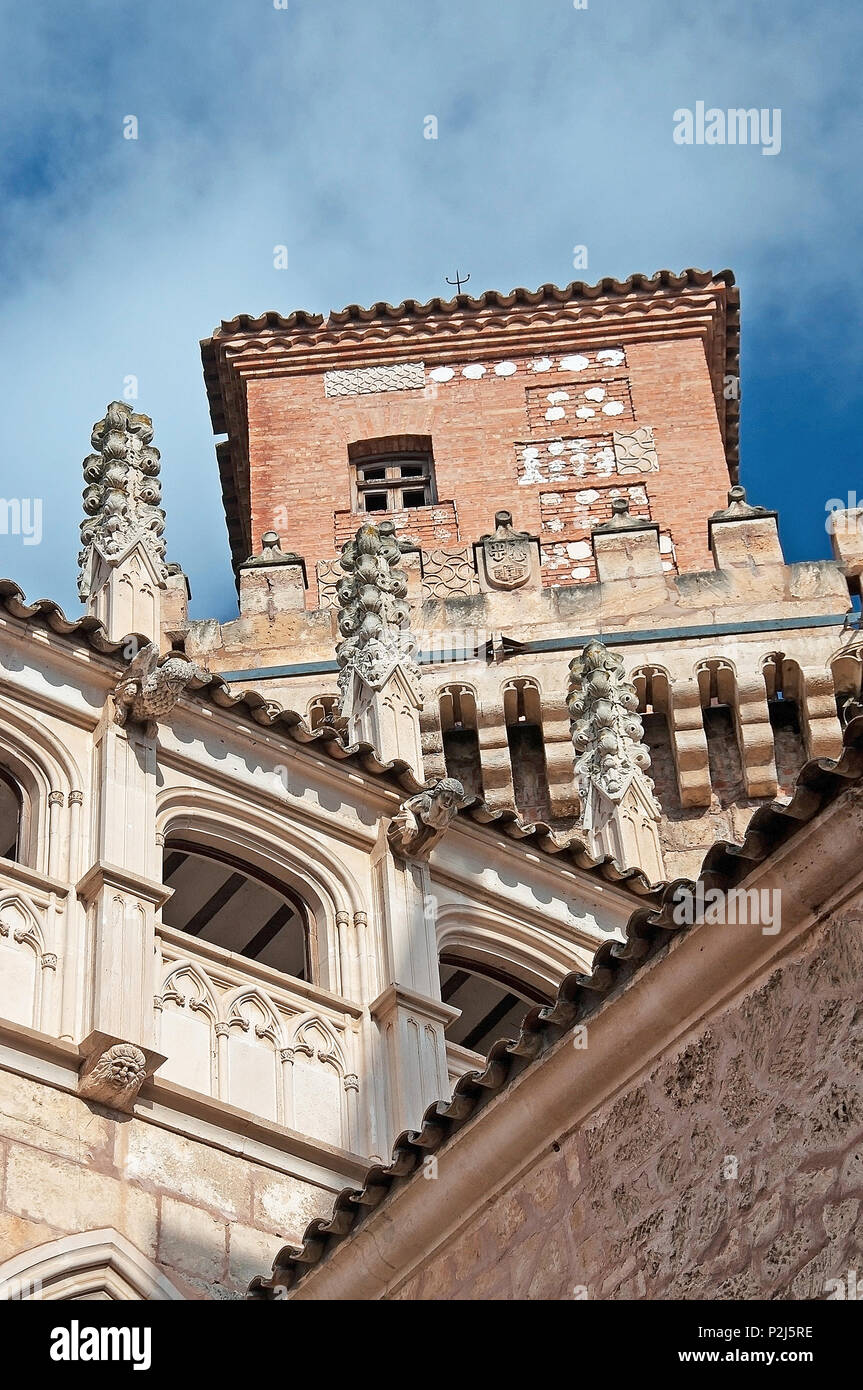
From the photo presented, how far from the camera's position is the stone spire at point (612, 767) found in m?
17.2

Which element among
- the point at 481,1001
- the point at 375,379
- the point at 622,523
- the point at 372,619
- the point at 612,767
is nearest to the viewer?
the point at 481,1001

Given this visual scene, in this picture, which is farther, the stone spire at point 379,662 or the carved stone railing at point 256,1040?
the stone spire at point 379,662

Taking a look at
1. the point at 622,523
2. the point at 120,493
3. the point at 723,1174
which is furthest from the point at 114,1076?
the point at 622,523

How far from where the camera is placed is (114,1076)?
1141 centimetres

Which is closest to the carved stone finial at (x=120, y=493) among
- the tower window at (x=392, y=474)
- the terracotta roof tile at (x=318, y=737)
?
the terracotta roof tile at (x=318, y=737)

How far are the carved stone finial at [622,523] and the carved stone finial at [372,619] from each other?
7.78 metres

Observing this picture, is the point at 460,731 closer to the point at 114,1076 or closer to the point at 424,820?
the point at 424,820

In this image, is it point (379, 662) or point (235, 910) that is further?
point (379, 662)

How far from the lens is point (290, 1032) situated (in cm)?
1267

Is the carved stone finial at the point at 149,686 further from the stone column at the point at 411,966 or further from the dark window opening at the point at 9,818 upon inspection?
the stone column at the point at 411,966

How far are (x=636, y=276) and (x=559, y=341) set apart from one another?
1257mm

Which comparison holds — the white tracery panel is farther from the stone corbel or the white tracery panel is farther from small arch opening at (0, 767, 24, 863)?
small arch opening at (0, 767, 24, 863)

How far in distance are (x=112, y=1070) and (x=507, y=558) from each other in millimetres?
14793
